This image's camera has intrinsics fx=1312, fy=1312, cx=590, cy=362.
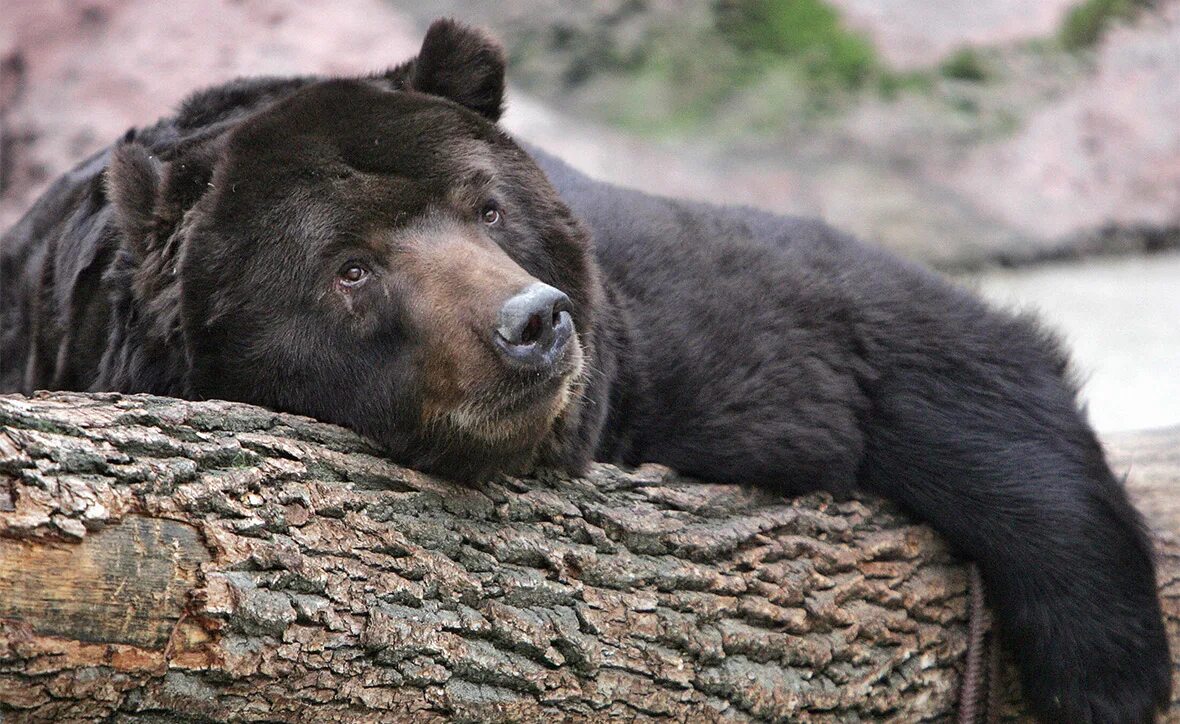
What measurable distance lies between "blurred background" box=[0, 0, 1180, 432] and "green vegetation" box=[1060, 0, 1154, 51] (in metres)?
0.02

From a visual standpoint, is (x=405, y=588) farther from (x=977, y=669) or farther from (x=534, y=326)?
(x=977, y=669)

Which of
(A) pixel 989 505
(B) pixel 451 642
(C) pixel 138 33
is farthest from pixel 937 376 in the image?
(C) pixel 138 33

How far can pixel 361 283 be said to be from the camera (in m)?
3.40

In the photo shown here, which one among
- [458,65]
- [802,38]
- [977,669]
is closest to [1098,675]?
[977,669]

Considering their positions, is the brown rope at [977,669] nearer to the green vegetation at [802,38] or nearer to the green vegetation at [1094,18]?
the green vegetation at [802,38]

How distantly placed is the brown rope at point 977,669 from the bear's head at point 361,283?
55.6 inches

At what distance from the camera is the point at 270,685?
8.73 ft

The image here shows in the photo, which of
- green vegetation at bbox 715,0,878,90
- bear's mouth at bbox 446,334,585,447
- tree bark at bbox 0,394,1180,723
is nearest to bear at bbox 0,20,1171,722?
bear's mouth at bbox 446,334,585,447

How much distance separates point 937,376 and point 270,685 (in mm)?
2547

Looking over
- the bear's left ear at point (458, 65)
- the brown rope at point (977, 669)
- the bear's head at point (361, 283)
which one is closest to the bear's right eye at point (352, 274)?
the bear's head at point (361, 283)

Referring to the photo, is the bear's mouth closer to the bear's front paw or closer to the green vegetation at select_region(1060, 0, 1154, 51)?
the bear's front paw

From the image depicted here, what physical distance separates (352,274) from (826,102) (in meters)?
8.79

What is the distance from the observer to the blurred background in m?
10.7

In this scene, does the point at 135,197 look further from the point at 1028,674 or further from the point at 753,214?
the point at 1028,674
